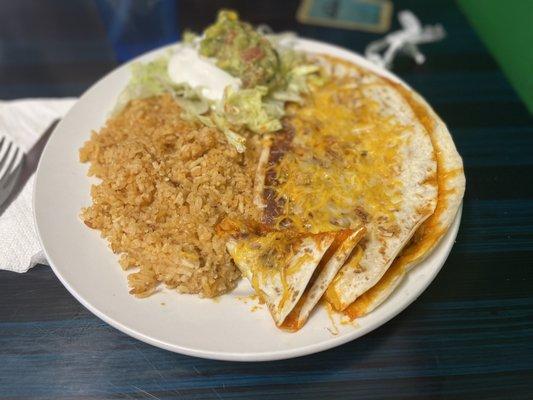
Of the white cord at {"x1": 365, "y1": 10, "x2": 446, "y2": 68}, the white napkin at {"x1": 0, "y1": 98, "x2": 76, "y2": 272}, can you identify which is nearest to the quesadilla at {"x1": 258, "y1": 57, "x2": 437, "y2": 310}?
the white cord at {"x1": 365, "y1": 10, "x2": 446, "y2": 68}

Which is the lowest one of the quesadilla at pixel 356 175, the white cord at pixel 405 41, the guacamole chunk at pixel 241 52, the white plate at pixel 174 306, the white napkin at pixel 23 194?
the white napkin at pixel 23 194

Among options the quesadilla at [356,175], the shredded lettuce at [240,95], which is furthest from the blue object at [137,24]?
the quesadilla at [356,175]

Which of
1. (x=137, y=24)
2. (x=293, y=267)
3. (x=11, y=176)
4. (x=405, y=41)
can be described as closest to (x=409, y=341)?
(x=293, y=267)

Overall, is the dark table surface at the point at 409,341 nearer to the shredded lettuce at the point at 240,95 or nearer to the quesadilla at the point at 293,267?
the quesadilla at the point at 293,267

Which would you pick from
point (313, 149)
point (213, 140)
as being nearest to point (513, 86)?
point (313, 149)

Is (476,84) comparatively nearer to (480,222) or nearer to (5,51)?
(480,222)
